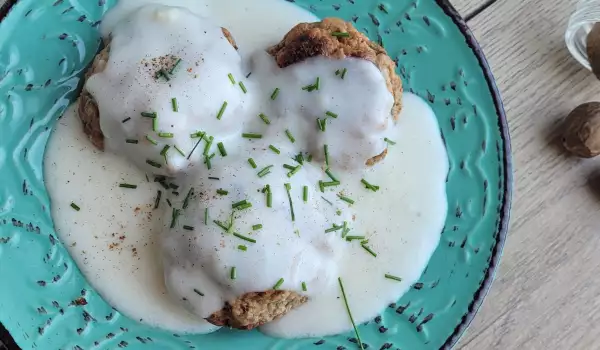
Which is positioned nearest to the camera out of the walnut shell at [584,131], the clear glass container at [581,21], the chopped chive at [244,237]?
the chopped chive at [244,237]

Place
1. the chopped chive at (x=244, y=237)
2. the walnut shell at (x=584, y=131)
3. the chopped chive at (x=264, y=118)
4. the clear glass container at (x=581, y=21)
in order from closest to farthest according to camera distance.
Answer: the chopped chive at (x=244, y=237), the chopped chive at (x=264, y=118), the walnut shell at (x=584, y=131), the clear glass container at (x=581, y=21)

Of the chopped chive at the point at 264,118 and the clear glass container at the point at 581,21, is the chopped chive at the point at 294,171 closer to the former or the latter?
the chopped chive at the point at 264,118

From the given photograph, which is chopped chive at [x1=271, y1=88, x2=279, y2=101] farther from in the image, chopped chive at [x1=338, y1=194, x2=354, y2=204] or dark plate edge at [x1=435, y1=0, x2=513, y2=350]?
dark plate edge at [x1=435, y1=0, x2=513, y2=350]

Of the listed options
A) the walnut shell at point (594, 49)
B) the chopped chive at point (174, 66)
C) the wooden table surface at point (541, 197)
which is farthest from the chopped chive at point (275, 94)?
the walnut shell at point (594, 49)

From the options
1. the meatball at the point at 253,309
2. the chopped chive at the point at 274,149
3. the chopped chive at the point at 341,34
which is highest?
the chopped chive at the point at 341,34

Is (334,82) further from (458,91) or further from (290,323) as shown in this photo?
(290,323)

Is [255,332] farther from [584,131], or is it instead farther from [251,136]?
[584,131]
